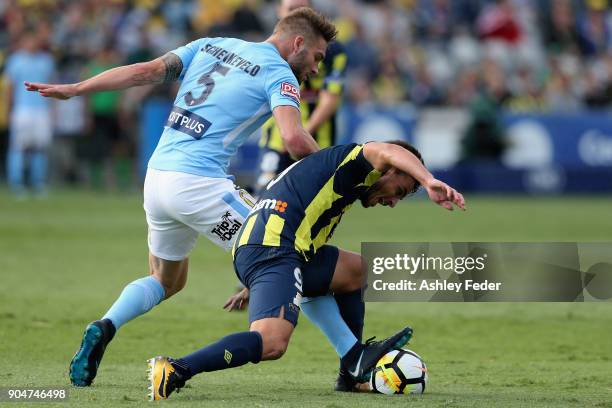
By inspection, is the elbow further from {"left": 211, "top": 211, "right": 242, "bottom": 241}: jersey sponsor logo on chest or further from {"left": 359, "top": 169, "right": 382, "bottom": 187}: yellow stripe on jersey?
{"left": 211, "top": 211, "right": 242, "bottom": 241}: jersey sponsor logo on chest

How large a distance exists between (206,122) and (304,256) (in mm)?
1062

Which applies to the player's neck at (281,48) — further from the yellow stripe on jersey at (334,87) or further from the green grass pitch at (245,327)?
the yellow stripe on jersey at (334,87)

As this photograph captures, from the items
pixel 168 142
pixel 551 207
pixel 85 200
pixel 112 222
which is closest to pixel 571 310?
pixel 168 142

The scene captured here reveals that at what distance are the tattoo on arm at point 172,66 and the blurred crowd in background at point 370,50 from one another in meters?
14.0

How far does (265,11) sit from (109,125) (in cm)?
443

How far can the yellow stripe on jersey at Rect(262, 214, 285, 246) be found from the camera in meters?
6.46

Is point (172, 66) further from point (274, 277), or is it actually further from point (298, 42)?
point (274, 277)

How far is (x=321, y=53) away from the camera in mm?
7266

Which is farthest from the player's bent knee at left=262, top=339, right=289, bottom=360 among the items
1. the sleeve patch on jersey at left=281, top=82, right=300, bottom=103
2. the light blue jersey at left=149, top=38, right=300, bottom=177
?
the sleeve patch on jersey at left=281, top=82, right=300, bottom=103

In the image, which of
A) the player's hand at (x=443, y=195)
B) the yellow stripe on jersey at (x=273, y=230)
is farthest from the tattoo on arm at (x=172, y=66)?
the player's hand at (x=443, y=195)

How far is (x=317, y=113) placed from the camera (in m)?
10.8

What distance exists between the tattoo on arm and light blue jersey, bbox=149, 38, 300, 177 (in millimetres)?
106

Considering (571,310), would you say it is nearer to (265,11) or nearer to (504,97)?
(504,97)

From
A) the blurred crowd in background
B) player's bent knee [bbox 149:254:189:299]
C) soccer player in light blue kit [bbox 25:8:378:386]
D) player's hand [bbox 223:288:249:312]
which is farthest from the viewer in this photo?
the blurred crowd in background
